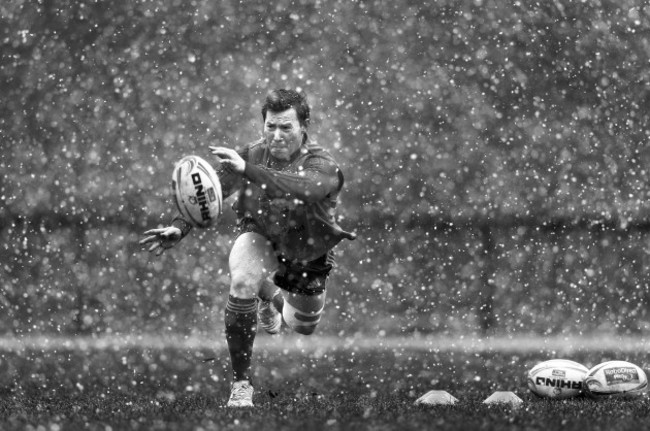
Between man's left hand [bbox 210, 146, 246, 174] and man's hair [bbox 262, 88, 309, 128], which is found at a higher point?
man's hair [bbox 262, 88, 309, 128]

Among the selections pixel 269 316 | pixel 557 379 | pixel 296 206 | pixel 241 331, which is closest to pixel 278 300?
pixel 269 316

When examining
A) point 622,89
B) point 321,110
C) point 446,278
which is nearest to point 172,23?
point 321,110

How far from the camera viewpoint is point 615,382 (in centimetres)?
537

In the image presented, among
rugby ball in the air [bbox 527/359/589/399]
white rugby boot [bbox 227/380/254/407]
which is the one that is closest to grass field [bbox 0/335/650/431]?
rugby ball in the air [bbox 527/359/589/399]

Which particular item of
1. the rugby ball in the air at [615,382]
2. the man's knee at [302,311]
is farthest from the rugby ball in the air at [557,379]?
the man's knee at [302,311]

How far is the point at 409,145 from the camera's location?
7094 mm

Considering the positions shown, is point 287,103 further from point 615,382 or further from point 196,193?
point 615,382

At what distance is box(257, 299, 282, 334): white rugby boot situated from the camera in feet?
19.3

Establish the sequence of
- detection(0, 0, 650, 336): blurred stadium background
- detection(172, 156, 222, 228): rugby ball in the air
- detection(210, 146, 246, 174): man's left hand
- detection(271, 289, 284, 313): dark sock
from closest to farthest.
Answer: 1. detection(210, 146, 246, 174): man's left hand
2. detection(172, 156, 222, 228): rugby ball in the air
3. detection(271, 289, 284, 313): dark sock
4. detection(0, 0, 650, 336): blurred stadium background

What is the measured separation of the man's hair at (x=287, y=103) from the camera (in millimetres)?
5043

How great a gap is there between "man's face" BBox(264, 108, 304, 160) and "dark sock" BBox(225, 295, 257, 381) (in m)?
0.69

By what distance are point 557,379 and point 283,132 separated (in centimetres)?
178

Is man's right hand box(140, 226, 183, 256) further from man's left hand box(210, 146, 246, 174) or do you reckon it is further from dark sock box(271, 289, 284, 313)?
dark sock box(271, 289, 284, 313)

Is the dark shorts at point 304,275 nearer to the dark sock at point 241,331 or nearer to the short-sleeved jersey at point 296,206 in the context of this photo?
the short-sleeved jersey at point 296,206
